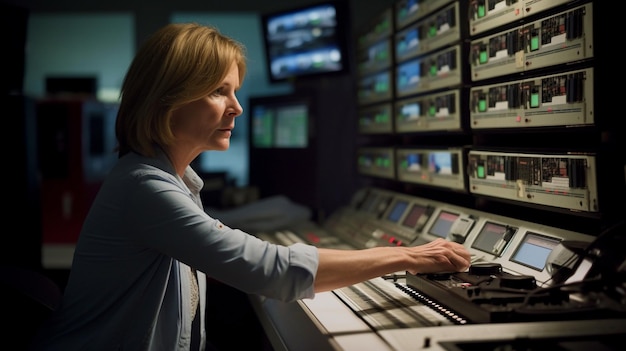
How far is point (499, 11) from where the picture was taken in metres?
1.66

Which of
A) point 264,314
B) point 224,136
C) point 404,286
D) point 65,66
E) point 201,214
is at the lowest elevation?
point 264,314

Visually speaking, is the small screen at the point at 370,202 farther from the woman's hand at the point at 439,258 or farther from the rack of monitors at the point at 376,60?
the woman's hand at the point at 439,258

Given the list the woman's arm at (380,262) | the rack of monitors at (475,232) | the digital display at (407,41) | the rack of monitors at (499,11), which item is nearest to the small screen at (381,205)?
the rack of monitors at (475,232)

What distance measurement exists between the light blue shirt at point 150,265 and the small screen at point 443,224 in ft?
2.54

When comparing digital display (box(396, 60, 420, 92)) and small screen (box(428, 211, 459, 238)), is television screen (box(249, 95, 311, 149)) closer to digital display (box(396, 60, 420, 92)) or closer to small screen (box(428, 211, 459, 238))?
digital display (box(396, 60, 420, 92))

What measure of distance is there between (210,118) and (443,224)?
0.86 m

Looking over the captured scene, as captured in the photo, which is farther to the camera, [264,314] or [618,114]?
[264,314]

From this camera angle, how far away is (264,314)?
185 centimetres

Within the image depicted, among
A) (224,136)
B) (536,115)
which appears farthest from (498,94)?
(224,136)

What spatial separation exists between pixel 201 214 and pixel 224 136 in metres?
0.28

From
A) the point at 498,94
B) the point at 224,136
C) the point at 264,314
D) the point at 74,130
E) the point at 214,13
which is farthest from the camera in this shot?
the point at 214,13

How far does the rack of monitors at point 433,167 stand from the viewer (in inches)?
75.8

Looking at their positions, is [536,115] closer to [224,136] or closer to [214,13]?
[224,136]

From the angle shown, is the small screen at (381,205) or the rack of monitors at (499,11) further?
the small screen at (381,205)
